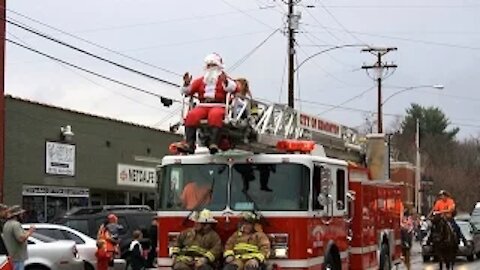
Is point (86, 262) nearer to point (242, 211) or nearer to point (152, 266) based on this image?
point (152, 266)

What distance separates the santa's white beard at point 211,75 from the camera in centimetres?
1216

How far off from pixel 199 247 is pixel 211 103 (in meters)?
1.98

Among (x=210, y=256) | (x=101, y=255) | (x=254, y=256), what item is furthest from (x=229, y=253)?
(x=101, y=255)

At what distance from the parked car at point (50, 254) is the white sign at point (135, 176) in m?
15.1

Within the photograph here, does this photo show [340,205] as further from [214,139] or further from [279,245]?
[214,139]

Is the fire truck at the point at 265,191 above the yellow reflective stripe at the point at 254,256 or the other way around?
above

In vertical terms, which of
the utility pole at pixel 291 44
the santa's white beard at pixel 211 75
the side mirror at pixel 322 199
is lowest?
the side mirror at pixel 322 199

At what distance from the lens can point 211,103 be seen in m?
12.1

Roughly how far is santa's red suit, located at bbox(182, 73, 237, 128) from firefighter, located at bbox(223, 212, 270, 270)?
1.37 m

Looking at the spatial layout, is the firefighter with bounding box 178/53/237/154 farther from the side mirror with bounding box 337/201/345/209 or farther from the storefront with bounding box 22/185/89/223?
the storefront with bounding box 22/185/89/223

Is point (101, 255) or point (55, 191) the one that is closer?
point (101, 255)

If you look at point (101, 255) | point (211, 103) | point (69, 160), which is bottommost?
point (101, 255)

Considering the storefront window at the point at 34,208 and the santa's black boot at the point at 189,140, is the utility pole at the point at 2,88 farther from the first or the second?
the santa's black boot at the point at 189,140

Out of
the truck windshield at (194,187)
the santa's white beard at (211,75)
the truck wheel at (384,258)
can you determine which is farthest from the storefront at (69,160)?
the santa's white beard at (211,75)
